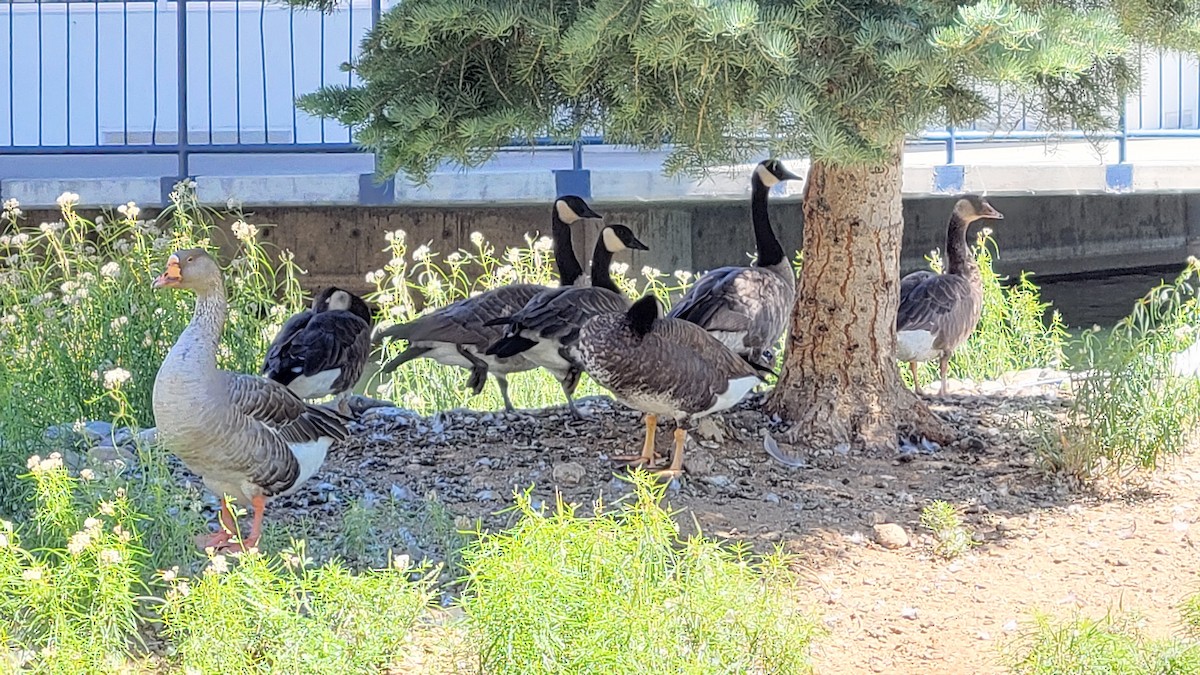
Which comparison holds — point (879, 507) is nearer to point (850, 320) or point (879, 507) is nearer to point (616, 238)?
point (850, 320)

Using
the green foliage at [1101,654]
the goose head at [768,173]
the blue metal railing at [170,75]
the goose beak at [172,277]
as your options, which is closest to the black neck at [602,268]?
the goose head at [768,173]

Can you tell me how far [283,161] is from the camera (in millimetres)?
15461

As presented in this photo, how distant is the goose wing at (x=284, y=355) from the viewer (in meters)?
6.83

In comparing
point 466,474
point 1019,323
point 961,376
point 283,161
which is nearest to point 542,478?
point 466,474

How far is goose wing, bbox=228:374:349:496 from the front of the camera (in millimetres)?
5117

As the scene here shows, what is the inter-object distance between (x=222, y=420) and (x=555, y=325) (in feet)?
7.13

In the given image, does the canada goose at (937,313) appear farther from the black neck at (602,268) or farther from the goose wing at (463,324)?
the goose wing at (463,324)

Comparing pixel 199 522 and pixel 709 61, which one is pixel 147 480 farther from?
pixel 709 61

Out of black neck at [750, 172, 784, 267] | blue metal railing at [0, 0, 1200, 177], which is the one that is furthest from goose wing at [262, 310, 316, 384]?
blue metal railing at [0, 0, 1200, 177]

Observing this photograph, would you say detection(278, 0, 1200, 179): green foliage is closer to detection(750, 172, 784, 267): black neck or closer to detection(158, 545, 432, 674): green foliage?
detection(158, 545, 432, 674): green foliage

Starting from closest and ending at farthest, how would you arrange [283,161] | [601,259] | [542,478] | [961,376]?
[542,478] → [601,259] → [961,376] → [283,161]

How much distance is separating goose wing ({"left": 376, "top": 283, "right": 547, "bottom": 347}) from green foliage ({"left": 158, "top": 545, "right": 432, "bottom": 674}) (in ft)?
11.2

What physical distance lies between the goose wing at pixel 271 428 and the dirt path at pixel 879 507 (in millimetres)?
299

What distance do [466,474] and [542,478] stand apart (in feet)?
1.16
